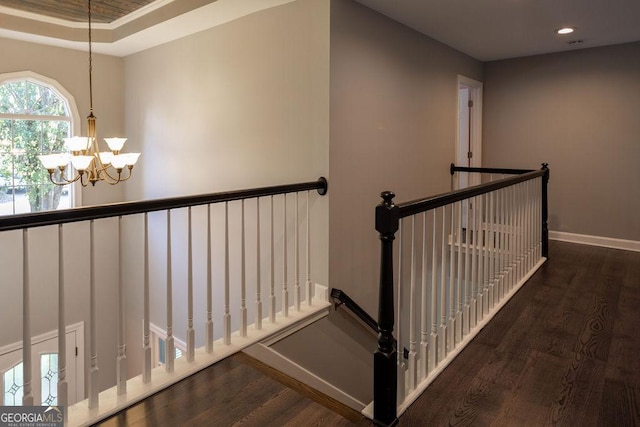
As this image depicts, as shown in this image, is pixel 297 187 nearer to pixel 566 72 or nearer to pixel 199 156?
pixel 199 156

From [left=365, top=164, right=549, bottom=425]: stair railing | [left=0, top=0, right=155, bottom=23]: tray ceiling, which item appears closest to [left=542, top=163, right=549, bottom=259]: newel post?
[left=365, top=164, right=549, bottom=425]: stair railing

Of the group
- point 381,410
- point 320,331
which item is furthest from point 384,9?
point 381,410

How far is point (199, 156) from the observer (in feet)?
14.7

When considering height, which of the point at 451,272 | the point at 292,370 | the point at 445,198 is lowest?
the point at 292,370

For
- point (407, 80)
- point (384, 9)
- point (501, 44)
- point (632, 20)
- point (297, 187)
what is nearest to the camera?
point (297, 187)

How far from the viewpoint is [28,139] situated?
16.4 ft

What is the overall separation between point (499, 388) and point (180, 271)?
142 inches

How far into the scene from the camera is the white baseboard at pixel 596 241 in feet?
16.2

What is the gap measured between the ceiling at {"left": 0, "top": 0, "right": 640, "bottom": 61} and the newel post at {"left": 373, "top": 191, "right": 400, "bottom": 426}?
2371 mm

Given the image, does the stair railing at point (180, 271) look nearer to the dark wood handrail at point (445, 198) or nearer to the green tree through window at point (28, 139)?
the green tree through window at point (28, 139)

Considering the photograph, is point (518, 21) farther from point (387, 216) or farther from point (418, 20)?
point (387, 216)

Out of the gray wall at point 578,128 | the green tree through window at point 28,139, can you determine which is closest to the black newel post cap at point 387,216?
the gray wall at point 578,128

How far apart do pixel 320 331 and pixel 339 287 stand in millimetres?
380

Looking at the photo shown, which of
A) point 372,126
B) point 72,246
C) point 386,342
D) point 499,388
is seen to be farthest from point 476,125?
point 72,246
